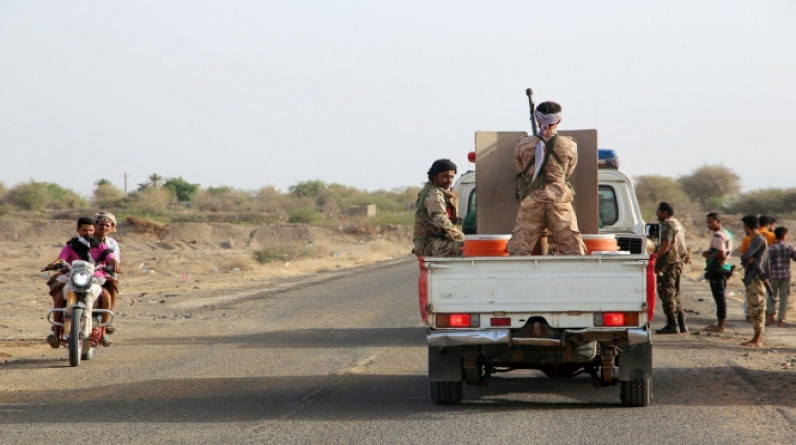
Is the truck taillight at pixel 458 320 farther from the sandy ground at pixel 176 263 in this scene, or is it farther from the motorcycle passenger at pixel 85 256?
the sandy ground at pixel 176 263

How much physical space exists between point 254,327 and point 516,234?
8.05 m

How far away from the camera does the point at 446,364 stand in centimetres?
837

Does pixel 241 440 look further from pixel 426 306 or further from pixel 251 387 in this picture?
pixel 251 387

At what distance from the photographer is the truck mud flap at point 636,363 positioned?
8219mm

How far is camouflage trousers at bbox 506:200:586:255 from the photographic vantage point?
865 cm

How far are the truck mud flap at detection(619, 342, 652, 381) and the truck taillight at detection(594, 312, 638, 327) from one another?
0.44m

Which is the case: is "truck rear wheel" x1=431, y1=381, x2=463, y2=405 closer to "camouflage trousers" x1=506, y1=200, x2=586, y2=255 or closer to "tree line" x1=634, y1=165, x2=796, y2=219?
"camouflage trousers" x1=506, y1=200, x2=586, y2=255

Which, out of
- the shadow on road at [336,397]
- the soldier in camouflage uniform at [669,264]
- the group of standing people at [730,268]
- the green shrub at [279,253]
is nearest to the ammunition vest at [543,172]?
the shadow on road at [336,397]

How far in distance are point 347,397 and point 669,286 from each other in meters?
6.57

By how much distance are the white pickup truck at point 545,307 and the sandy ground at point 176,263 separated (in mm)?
6406

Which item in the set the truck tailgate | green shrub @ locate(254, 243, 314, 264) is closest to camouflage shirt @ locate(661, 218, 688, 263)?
the truck tailgate

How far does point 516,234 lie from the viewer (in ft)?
29.0

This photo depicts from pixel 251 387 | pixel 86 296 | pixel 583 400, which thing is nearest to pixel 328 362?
pixel 251 387

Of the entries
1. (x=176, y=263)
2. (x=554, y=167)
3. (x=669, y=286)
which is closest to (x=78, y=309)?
(x=554, y=167)
